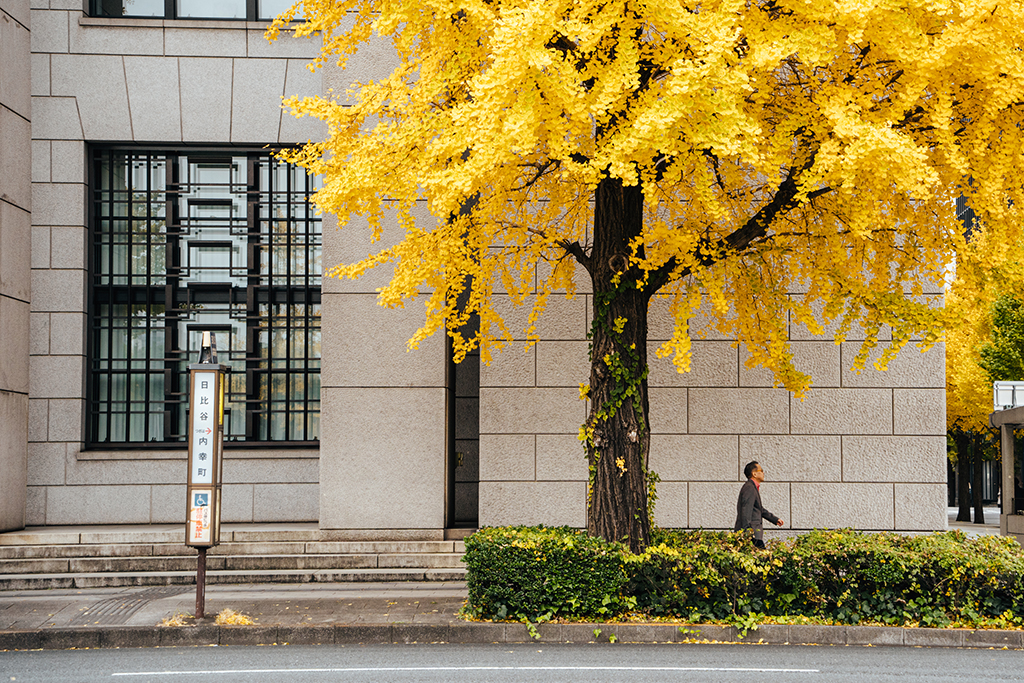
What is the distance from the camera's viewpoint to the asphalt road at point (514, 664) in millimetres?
7141

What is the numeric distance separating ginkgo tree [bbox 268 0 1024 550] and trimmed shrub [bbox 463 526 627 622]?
678 mm

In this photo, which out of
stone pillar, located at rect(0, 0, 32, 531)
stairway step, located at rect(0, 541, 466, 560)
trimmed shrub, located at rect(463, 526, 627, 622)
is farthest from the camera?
stone pillar, located at rect(0, 0, 32, 531)

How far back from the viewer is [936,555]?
864cm

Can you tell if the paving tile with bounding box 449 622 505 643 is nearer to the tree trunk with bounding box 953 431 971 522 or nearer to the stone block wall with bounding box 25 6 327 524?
the stone block wall with bounding box 25 6 327 524

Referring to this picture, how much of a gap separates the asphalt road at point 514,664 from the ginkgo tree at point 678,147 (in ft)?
5.94

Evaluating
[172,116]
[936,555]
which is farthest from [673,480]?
[172,116]

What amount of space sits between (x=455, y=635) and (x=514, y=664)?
1138mm

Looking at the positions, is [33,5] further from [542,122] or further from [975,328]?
[975,328]

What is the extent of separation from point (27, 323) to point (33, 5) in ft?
16.8

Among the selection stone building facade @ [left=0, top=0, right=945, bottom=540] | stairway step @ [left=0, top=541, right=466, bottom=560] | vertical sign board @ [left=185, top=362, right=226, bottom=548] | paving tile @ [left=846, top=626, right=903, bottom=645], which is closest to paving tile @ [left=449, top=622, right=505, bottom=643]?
vertical sign board @ [left=185, top=362, right=226, bottom=548]

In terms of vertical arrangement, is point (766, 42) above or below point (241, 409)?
above

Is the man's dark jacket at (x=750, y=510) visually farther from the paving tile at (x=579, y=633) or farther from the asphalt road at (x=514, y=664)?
the paving tile at (x=579, y=633)

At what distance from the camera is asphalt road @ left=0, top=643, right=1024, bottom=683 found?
7.14m

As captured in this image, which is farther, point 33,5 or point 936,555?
point 33,5
